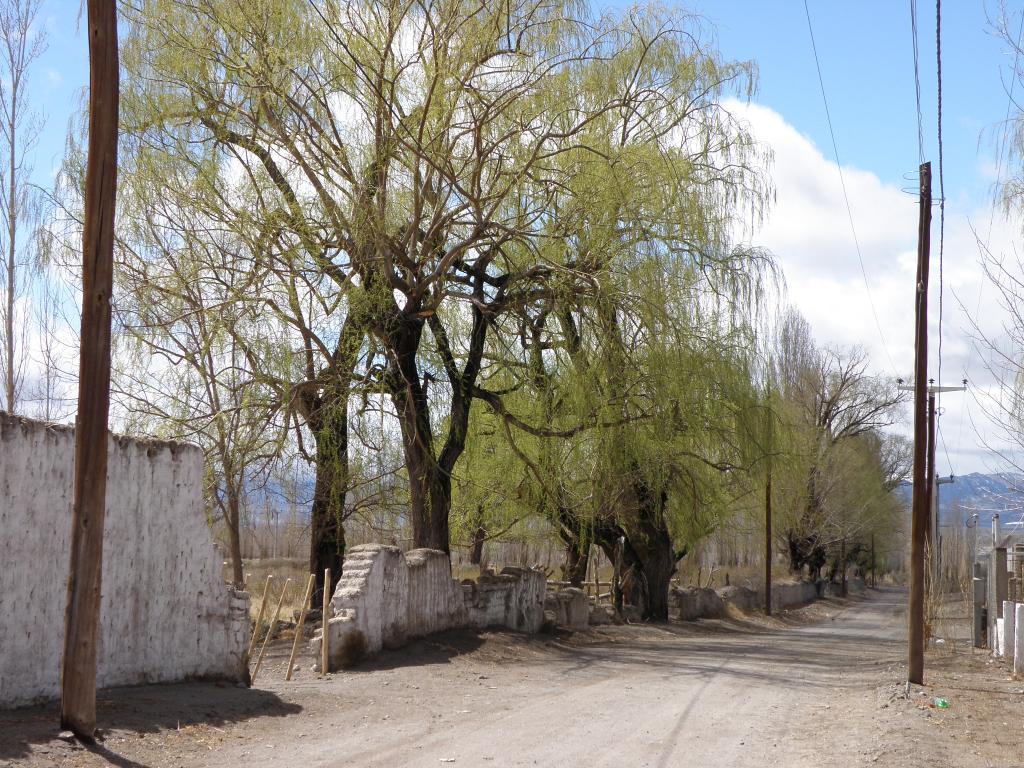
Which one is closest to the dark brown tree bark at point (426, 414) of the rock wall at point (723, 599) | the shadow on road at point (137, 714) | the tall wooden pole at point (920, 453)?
the shadow on road at point (137, 714)

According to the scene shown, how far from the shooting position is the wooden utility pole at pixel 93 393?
7020 mm

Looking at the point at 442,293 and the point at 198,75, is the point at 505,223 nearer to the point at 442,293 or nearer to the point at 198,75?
the point at 442,293

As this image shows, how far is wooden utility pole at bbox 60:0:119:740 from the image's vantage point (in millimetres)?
7020

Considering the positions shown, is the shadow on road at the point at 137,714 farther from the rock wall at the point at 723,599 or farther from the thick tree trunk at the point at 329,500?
the rock wall at the point at 723,599

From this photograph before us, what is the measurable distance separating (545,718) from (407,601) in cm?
488

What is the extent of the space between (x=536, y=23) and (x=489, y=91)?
1267 mm

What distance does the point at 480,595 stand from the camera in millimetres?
16250

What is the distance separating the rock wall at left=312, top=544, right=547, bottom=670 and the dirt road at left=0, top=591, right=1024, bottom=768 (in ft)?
1.20

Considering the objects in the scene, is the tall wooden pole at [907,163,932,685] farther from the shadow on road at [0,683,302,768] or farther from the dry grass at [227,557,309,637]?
the dry grass at [227,557,309,637]

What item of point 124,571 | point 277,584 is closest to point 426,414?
point 124,571

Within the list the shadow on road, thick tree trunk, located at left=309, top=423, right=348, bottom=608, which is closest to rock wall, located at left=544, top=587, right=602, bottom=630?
thick tree trunk, located at left=309, top=423, right=348, bottom=608

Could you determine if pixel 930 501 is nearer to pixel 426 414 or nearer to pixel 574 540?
pixel 574 540

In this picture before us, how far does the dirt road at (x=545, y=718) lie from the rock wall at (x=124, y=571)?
13.1 inches

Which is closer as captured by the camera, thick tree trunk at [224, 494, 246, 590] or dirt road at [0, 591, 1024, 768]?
dirt road at [0, 591, 1024, 768]
